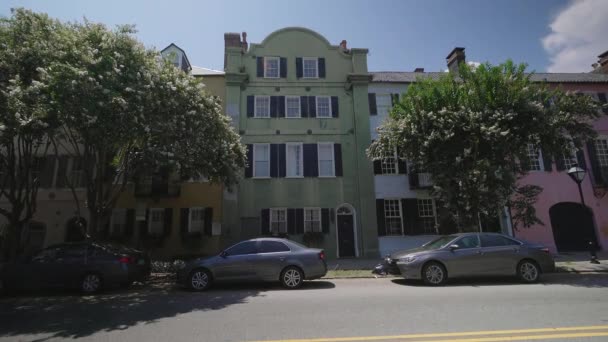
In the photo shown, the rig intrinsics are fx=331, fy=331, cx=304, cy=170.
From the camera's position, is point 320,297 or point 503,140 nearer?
point 320,297

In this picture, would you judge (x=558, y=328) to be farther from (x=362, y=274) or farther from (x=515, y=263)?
(x=362, y=274)

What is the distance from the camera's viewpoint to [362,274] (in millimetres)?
11695

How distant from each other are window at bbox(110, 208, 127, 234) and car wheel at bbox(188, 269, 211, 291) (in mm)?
9900

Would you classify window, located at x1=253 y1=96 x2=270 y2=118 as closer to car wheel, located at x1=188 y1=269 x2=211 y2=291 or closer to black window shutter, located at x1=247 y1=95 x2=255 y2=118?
black window shutter, located at x1=247 y1=95 x2=255 y2=118

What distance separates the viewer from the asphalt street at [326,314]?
527cm

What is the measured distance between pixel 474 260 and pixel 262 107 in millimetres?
13391

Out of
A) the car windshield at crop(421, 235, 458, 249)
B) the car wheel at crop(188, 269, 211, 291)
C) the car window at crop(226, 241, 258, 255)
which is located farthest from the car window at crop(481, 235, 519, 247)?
the car wheel at crop(188, 269, 211, 291)

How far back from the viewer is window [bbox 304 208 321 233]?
17562 mm

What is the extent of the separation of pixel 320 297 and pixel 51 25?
1252 cm

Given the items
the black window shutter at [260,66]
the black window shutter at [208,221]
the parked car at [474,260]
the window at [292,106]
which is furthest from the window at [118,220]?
the parked car at [474,260]

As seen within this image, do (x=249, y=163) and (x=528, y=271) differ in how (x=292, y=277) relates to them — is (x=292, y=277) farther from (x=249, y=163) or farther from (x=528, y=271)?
(x=249, y=163)

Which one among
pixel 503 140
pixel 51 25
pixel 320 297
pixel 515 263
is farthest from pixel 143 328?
pixel 503 140

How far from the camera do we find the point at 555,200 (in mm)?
18062

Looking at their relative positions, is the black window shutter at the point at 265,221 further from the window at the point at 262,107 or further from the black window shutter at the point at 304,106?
the black window shutter at the point at 304,106
